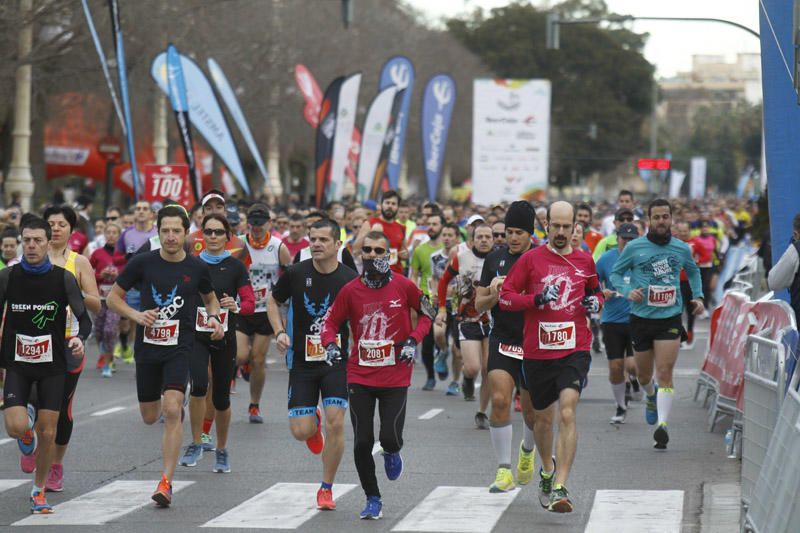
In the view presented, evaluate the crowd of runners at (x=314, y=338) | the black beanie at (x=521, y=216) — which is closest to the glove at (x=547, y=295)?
the crowd of runners at (x=314, y=338)

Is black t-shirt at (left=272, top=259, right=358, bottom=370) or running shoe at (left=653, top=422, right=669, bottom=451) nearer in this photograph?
black t-shirt at (left=272, top=259, right=358, bottom=370)

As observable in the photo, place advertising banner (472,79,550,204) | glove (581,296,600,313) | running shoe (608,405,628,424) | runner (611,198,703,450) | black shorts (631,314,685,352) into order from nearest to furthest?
1. glove (581,296,600,313)
2. runner (611,198,703,450)
3. black shorts (631,314,685,352)
4. running shoe (608,405,628,424)
5. advertising banner (472,79,550,204)

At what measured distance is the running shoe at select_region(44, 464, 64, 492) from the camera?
1095cm

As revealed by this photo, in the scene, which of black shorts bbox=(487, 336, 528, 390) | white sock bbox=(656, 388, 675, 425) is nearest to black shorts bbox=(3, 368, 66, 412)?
black shorts bbox=(487, 336, 528, 390)

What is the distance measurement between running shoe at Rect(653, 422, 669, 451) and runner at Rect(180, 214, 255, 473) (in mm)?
3334

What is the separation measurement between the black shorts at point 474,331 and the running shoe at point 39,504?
215 inches

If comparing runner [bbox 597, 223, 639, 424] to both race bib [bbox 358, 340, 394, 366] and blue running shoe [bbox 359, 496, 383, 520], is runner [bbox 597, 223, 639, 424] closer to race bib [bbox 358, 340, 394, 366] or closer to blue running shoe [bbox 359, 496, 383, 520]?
race bib [bbox 358, 340, 394, 366]

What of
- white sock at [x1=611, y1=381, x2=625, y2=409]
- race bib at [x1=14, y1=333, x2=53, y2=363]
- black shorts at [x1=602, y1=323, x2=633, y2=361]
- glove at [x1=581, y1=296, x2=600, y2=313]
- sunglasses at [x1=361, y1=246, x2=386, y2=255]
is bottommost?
white sock at [x1=611, y1=381, x2=625, y2=409]

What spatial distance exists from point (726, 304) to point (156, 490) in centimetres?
775

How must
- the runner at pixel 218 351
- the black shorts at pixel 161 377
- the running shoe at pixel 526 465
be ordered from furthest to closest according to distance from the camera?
the runner at pixel 218 351 → the running shoe at pixel 526 465 → the black shorts at pixel 161 377

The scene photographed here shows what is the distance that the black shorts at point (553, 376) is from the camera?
1020 centimetres

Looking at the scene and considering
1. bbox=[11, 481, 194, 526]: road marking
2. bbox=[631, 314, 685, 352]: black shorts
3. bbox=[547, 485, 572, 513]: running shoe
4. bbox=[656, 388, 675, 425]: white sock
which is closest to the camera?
bbox=[547, 485, 572, 513]: running shoe

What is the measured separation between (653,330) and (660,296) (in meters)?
0.29

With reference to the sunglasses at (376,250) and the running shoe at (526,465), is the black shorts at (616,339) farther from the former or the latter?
the sunglasses at (376,250)
